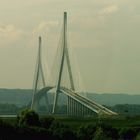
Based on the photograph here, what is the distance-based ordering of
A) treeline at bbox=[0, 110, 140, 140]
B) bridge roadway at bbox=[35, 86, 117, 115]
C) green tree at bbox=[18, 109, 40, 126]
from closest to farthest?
treeline at bbox=[0, 110, 140, 140] → green tree at bbox=[18, 109, 40, 126] → bridge roadway at bbox=[35, 86, 117, 115]

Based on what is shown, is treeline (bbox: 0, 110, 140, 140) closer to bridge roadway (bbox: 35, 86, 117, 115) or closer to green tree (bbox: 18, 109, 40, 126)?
green tree (bbox: 18, 109, 40, 126)

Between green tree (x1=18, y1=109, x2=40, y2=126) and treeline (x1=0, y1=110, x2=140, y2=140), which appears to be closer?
treeline (x1=0, y1=110, x2=140, y2=140)

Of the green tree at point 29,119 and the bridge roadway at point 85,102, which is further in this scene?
the bridge roadway at point 85,102

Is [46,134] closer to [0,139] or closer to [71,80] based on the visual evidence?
[0,139]

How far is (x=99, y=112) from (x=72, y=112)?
6.02 meters

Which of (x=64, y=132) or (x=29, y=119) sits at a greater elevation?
(x=29, y=119)

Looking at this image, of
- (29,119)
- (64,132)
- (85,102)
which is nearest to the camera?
(64,132)

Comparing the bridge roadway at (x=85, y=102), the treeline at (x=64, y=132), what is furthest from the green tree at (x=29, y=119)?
the bridge roadway at (x=85, y=102)

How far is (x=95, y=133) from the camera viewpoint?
4034 cm

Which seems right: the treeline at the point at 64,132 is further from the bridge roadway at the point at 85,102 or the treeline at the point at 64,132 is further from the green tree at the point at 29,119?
the bridge roadway at the point at 85,102

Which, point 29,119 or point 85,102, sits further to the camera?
point 85,102

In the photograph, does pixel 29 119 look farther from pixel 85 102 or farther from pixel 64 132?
pixel 85 102

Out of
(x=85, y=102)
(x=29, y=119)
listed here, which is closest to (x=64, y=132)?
(x=29, y=119)

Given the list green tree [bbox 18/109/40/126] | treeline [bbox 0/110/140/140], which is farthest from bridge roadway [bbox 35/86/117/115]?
treeline [bbox 0/110/140/140]
